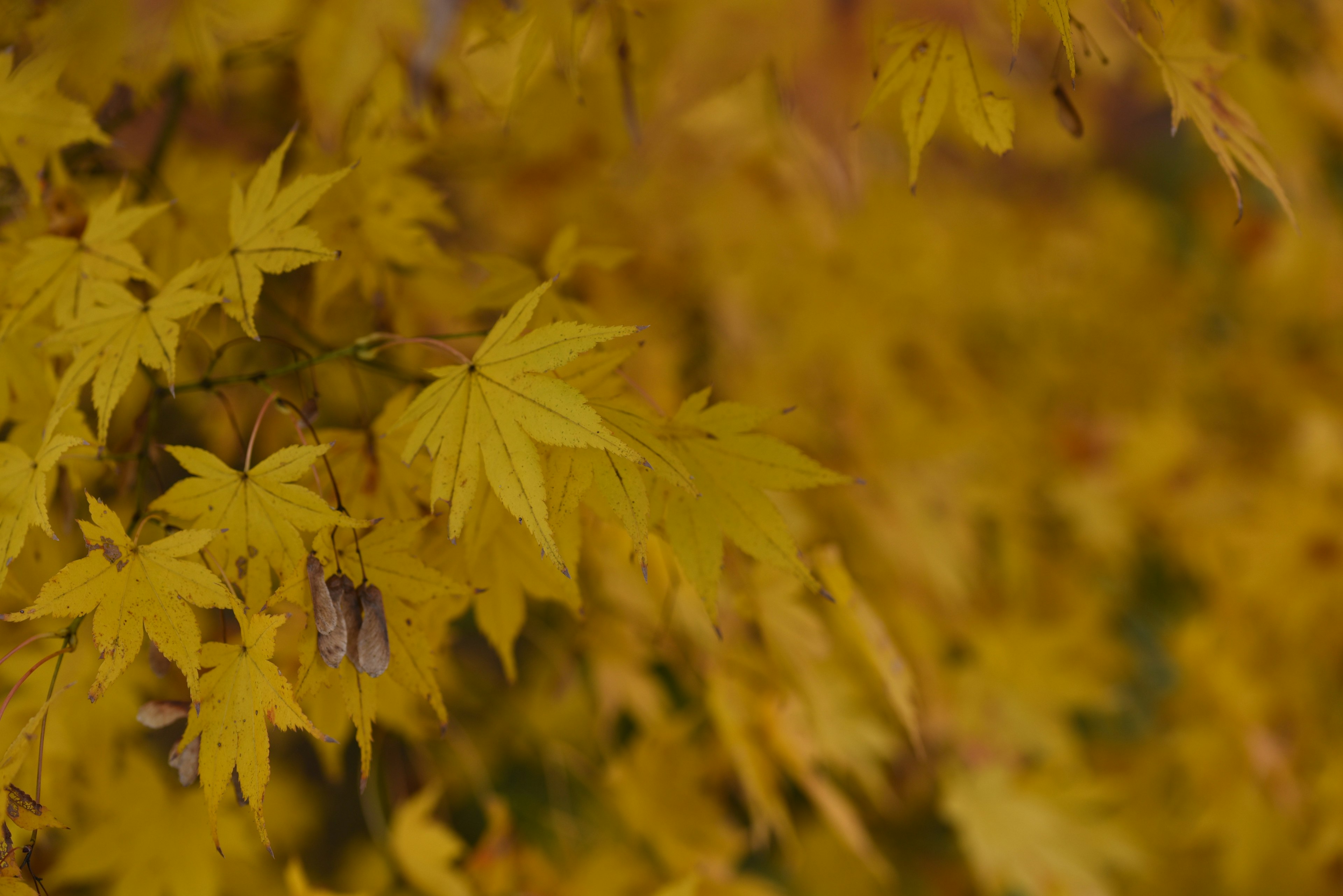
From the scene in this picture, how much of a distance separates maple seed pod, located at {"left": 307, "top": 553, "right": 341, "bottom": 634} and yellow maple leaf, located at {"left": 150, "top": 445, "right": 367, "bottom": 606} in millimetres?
32

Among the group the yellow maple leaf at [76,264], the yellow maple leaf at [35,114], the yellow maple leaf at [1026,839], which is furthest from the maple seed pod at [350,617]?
the yellow maple leaf at [1026,839]

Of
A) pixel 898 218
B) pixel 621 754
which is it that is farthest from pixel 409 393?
pixel 898 218

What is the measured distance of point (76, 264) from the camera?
0.67m

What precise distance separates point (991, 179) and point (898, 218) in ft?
3.18

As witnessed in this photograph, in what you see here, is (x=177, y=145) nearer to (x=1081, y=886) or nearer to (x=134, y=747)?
(x=134, y=747)

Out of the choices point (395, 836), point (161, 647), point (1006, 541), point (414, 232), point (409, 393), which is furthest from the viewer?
point (1006, 541)

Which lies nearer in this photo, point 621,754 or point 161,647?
point 161,647

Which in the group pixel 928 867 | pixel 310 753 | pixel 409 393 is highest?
pixel 409 393

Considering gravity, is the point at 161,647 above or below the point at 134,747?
above

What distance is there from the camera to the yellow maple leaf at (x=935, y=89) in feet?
2.02

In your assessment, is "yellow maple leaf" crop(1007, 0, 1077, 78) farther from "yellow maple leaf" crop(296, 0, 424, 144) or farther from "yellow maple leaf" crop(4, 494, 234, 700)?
"yellow maple leaf" crop(4, 494, 234, 700)

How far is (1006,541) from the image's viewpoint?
1924 mm

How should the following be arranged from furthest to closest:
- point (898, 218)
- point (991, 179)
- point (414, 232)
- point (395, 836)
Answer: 1. point (991, 179)
2. point (898, 218)
3. point (395, 836)
4. point (414, 232)

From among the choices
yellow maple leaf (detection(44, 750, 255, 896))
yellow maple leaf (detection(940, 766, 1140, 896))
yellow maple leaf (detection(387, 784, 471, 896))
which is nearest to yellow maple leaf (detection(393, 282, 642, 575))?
yellow maple leaf (detection(387, 784, 471, 896))
